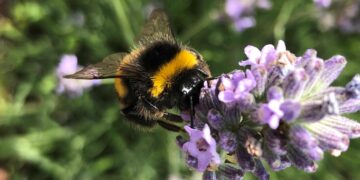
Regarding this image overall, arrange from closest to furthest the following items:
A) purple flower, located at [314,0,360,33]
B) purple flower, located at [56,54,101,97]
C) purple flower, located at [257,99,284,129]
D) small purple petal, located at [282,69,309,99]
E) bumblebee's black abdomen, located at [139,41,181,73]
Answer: purple flower, located at [257,99,284,129] → small purple petal, located at [282,69,309,99] → bumblebee's black abdomen, located at [139,41,181,73] → purple flower, located at [56,54,101,97] → purple flower, located at [314,0,360,33]

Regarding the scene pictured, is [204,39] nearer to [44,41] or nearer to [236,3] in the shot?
[236,3]

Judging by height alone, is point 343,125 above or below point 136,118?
below

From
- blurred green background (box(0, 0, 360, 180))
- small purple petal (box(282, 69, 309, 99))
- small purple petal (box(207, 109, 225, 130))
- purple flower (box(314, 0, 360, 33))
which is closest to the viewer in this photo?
small purple petal (box(282, 69, 309, 99))

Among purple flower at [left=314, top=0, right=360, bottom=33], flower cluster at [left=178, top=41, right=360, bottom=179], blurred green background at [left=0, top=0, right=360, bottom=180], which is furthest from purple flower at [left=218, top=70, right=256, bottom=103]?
purple flower at [left=314, top=0, right=360, bottom=33]

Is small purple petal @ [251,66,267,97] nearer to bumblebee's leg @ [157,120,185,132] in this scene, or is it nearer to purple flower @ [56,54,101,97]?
bumblebee's leg @ [157,120,185,132]

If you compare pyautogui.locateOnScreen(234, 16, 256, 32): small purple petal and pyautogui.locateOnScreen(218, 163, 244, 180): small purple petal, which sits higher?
pyautogui.locateOnScreen(234, 16, 256, 32): small purple petal

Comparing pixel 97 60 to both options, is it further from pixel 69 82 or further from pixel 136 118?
pixel 136 118

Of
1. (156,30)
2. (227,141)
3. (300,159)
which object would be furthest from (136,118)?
(300,159)

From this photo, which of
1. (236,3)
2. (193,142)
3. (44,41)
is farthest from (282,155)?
(44,41)

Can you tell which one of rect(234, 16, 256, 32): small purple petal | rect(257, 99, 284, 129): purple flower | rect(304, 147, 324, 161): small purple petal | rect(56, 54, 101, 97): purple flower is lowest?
rect(304, 147, 324, 161): small purple petal
